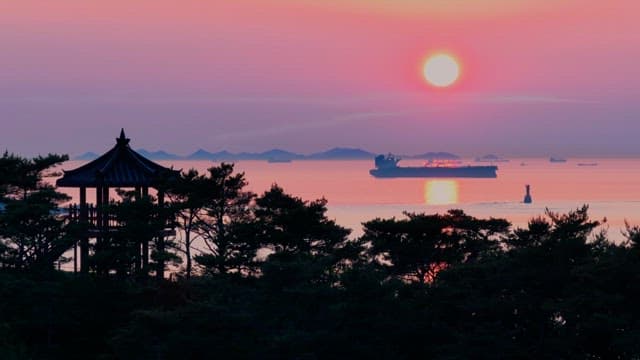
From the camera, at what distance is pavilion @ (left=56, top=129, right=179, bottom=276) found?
31594mm

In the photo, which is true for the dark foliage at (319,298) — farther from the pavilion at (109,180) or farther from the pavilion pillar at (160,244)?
the pavilion at (109,180)

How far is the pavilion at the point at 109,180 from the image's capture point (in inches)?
1244

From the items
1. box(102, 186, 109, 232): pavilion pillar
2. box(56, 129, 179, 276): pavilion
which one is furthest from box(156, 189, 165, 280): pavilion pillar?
box(102, 186, 109, 232): pavilion pillar

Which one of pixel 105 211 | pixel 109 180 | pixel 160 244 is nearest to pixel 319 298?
pixel 160 244

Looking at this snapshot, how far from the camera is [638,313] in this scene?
2384cm

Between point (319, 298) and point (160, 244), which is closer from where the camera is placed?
point (319, 298)

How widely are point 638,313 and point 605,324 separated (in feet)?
3.31

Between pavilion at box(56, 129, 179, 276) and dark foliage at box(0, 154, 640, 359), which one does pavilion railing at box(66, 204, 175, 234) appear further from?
dark foliage at box(0, 154, 640, 359)

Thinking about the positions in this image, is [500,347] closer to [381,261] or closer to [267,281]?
[267,281]

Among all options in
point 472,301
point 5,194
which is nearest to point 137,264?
point 5,194

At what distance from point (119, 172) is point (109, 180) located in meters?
0.50

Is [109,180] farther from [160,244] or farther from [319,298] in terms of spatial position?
[319,298]

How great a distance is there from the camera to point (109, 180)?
1243 inches

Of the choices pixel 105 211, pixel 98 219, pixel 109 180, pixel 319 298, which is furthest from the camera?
pixel 98 219
